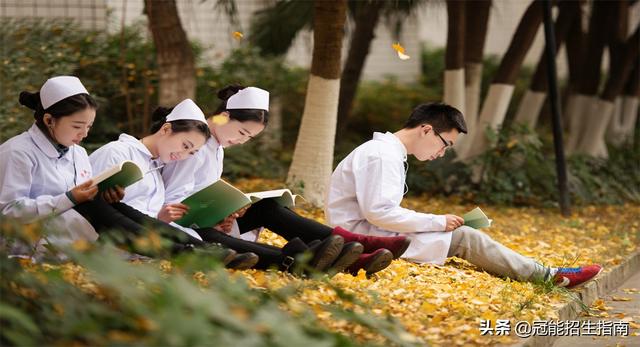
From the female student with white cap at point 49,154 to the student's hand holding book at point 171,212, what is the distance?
1.46 feet

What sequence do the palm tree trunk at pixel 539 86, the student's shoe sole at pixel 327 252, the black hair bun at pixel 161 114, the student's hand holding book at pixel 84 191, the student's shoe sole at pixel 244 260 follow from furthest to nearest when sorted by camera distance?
the palm tree trunk at pixel 539 86 → the black hair bun at pixel 161 114 → the student's shoe sole at pixel 327 252 → the student's shoe sole at pixel 244 260 → the student's hand holding book at pixel 84 191

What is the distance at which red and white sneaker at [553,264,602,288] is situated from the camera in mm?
7012

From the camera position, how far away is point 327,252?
19.0 ft

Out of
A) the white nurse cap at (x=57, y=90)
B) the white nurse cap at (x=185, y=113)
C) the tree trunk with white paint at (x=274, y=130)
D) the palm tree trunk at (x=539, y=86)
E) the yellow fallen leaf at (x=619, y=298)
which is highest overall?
the white nurse cap at (x=57, y=90)

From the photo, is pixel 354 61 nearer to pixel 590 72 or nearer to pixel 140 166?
pixel 590 72

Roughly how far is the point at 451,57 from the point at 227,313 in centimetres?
927

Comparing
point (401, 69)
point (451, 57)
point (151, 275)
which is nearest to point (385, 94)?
point (401, 69)

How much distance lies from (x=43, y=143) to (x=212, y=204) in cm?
100

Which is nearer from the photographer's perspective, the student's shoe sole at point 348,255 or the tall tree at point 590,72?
the student's shoe sole at point 348,255

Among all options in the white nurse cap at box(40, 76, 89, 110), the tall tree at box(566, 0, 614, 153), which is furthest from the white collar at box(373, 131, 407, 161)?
the tall tree at box(566, 0, 614, 153)

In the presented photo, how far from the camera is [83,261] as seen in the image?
3887 mm

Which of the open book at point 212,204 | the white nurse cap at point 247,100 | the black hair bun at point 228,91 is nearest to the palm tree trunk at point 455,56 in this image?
the black hair bun at point 228,91

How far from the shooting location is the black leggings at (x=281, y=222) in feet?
21.1

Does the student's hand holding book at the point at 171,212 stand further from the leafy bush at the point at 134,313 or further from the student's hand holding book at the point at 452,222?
the student's hand holding book at the point at 452,222
